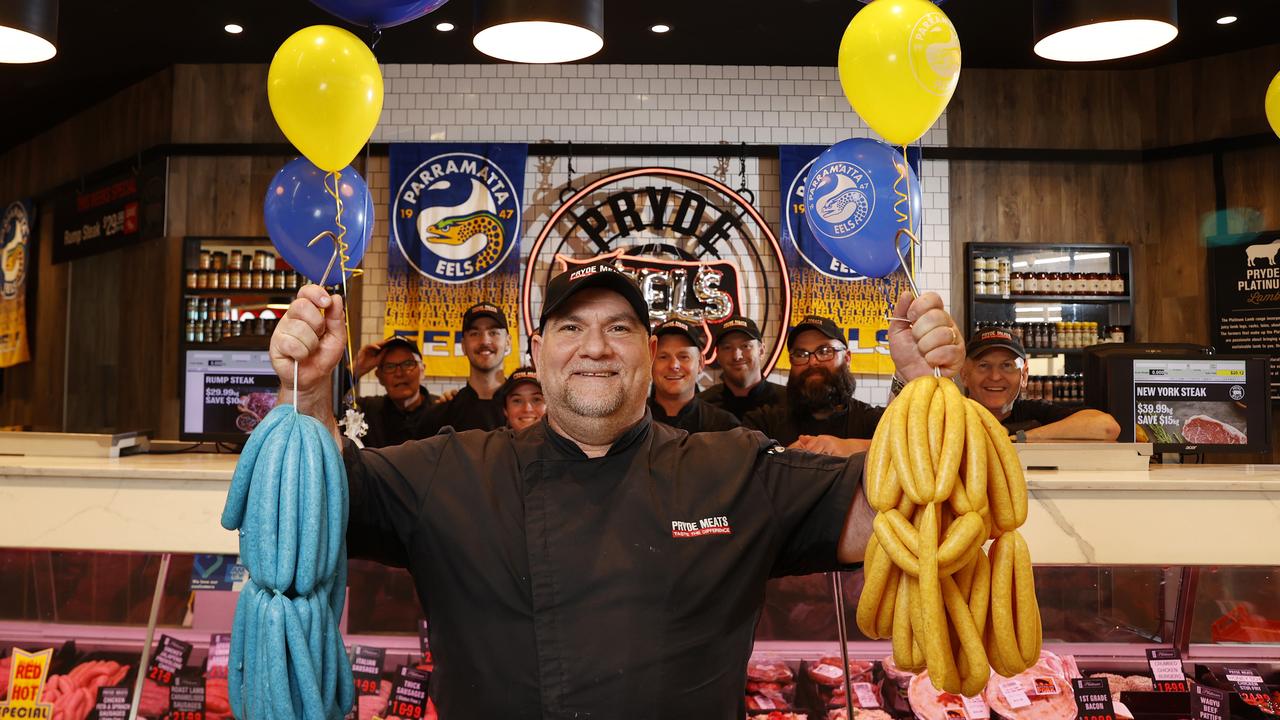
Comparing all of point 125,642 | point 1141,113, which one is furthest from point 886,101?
point 1141,113

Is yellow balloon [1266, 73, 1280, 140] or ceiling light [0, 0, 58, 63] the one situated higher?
ceiling light [0, 0, 58, 63]

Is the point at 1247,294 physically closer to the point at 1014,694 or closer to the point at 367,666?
the point at 1014,694

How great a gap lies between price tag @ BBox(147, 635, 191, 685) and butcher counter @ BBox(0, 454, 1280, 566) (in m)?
0.24

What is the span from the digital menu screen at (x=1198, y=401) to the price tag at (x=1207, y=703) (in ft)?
4.45

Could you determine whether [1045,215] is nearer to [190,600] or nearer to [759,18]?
[759,18]

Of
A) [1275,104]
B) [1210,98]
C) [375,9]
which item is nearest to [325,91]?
[375,9]

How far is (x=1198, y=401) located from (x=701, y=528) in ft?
8.91

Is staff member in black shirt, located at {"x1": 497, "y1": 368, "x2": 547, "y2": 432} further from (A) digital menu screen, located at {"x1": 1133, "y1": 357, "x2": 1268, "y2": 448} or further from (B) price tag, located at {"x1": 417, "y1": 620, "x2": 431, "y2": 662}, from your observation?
(A) digital menu screen, located at {"x1": 1133, "y1": 357, "x2": 1268, "y2": 448}

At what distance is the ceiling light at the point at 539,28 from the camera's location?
13.1 feet

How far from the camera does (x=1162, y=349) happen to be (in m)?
3.69

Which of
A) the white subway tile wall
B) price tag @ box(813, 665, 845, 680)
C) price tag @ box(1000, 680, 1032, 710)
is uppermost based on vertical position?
the white subway tile wall

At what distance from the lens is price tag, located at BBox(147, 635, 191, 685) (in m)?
2.42

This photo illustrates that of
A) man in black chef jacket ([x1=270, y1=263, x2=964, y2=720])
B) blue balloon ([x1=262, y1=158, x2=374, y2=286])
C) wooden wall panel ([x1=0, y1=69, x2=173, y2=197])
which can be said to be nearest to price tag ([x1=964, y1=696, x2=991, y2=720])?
man in black chef jacket ([x1=270, y1=263, x2=964, y2=720])

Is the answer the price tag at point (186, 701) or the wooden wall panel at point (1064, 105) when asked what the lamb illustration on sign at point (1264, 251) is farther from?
the price tag at point (186, 701)
